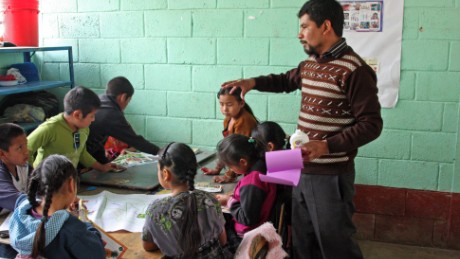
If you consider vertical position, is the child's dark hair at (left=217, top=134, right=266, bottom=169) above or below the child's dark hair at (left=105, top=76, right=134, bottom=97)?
below

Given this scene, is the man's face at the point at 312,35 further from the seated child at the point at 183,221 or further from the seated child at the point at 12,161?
the seated child at the point at 12,161

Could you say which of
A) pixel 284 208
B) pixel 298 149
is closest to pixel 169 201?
pixel 298 149

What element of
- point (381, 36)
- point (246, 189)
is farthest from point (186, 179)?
point (381, 36)

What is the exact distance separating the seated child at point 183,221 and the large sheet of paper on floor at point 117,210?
9.3 inches

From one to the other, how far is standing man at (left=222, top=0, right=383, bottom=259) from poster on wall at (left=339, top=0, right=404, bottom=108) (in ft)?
3.81

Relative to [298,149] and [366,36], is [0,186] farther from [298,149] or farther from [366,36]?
[366,36]

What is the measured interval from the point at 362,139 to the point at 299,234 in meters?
0.64

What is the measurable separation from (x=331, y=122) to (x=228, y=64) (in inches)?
63.8

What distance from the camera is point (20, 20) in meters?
3.84

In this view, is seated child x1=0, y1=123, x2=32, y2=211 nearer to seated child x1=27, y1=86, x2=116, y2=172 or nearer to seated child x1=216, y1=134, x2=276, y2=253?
seated child x1=27, y1=86, x2=116, y2=172

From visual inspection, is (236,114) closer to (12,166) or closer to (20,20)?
(12,166)

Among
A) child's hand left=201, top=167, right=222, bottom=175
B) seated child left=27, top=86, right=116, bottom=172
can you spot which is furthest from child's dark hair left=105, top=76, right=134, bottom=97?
child's hand left=201, top=167, right=222, bottom=175

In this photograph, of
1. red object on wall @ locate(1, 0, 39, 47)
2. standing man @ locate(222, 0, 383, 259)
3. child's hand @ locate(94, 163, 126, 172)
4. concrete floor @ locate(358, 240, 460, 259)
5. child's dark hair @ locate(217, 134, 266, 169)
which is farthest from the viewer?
red object on wall @ locate(1, 0, 39, 47)

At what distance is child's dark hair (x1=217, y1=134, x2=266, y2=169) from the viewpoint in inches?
88.7
